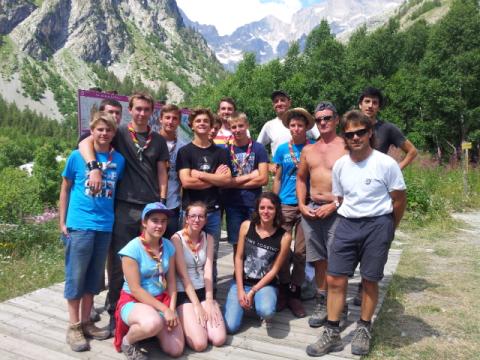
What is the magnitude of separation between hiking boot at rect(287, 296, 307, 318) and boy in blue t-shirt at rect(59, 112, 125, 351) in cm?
196

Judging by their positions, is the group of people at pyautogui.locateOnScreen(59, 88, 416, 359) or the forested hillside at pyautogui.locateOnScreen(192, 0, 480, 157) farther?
the forested hillside at pyautogui.locateOnScreen(192, 0, 480, 157)

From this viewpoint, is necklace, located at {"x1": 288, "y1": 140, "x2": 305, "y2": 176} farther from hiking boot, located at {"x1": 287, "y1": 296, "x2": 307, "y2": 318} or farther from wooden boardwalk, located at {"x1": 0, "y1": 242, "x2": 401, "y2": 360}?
wooden boardwalk, located at {"x1": 0, "y1": 242, "x2": 401, "y2": 360}

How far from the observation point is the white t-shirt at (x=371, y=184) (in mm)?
3432

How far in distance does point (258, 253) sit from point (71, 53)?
19466 centimetres

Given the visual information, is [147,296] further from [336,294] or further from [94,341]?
[336,294]

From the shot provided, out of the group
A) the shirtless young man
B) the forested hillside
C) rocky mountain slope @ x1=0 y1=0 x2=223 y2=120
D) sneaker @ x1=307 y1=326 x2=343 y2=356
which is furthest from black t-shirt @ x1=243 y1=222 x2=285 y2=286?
rocky mountain slope @ x1=0 y1=0 x2=223 y2=120

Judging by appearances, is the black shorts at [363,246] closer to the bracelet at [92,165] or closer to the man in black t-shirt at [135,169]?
the man in black t-shirt at [135,169]

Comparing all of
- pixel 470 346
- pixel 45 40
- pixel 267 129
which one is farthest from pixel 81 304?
pixel 45 40

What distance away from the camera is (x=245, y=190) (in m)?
4.56

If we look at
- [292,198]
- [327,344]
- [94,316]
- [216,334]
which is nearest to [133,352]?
[216,334]

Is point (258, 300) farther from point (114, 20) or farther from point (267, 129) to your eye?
point (114, 20)

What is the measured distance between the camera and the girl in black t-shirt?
4.10 metres

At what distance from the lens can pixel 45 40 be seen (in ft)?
574

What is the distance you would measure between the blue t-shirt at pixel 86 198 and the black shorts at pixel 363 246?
1.93 metres
